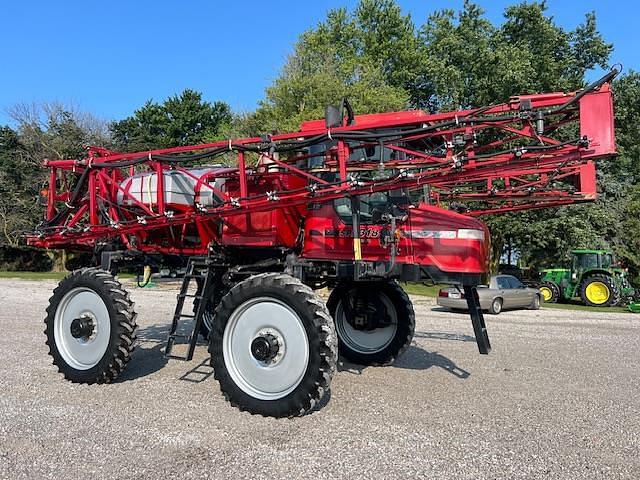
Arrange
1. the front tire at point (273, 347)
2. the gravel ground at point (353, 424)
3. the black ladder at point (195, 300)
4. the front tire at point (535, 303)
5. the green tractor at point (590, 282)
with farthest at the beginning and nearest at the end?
the green tractor at point (590, 282), the front tire at point (535, 303), the black ladder at point (195, 300), the front tire at point (273, 347), the gravel ground at point (353, 424)

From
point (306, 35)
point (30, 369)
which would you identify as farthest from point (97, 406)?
point (306, 35)

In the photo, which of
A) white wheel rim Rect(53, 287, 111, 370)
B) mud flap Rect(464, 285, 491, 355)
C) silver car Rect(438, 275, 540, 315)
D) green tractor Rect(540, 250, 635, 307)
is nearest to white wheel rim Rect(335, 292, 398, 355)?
mud flap Rect(464, 285, 491, 355)

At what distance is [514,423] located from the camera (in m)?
5.30

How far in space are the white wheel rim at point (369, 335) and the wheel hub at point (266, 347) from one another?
2732 mm

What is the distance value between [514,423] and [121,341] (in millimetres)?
4440

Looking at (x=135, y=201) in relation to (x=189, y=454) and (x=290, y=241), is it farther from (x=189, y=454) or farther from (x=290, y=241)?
(x=189, y=454)

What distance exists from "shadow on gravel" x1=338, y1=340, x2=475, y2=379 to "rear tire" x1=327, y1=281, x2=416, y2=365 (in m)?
0.19

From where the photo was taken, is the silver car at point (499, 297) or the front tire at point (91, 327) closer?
the front tire at point (91, 327)

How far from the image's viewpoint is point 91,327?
22.1 ft

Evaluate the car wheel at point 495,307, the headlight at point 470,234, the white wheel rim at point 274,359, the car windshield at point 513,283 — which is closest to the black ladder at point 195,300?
the white wheel rim at point 274,359

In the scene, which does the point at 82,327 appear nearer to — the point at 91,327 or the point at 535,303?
the point at 91,327

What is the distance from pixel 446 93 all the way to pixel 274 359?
3147 centimetres

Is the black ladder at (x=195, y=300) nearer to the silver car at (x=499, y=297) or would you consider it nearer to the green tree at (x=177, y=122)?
the silver car at (x=499, y=297)

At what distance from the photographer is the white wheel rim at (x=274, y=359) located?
5.50 meters
